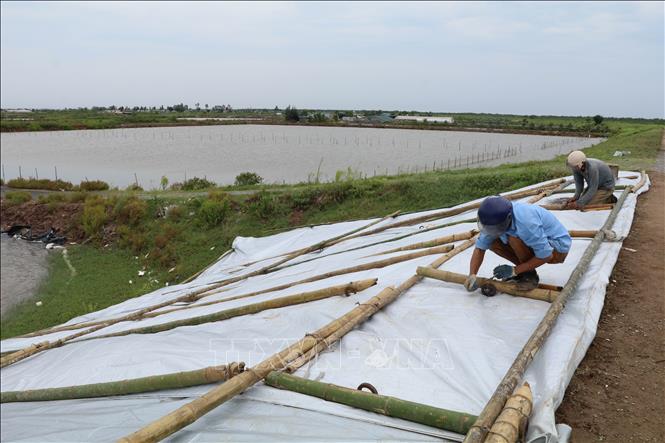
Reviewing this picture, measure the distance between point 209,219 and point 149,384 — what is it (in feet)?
30.3

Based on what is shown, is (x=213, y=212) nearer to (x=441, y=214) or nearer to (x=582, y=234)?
(x=441, y=214)

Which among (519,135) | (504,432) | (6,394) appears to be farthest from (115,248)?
(519,135)

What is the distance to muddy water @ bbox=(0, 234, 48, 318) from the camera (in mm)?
9367

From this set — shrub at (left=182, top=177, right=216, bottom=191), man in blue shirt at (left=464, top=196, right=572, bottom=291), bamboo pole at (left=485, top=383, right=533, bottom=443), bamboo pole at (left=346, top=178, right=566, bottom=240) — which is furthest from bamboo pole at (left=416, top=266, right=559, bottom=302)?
shrub at (left=182, top=177, right=216, bottom=191)

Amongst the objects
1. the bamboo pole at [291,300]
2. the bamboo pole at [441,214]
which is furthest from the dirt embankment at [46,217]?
the bamboo pole at [291,300]

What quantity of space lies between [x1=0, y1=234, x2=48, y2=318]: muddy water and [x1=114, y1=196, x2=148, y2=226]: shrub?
198 centimetres

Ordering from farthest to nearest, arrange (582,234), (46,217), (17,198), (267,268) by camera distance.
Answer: (17,198) < (46,217) < (267,268) < (582,234)

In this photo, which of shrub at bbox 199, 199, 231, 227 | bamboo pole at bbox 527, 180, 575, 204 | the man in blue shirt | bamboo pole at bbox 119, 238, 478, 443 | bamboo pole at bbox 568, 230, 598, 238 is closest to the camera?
bamboo pole at bbox 119, 238, 478, 443

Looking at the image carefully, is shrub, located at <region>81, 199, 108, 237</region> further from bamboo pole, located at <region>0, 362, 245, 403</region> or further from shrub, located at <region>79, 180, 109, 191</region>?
bamboo pole, located at <region>0, 362, 245, 403</region>

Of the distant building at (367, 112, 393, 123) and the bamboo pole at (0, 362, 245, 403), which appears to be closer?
the bamboo pole at (0, 362, 245, 403)

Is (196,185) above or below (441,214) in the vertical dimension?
below

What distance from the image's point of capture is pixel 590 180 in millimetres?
5160

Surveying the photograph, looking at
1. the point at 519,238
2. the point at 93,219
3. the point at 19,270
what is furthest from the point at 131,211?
the point at 519,238

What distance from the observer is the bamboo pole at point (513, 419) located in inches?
65.3
